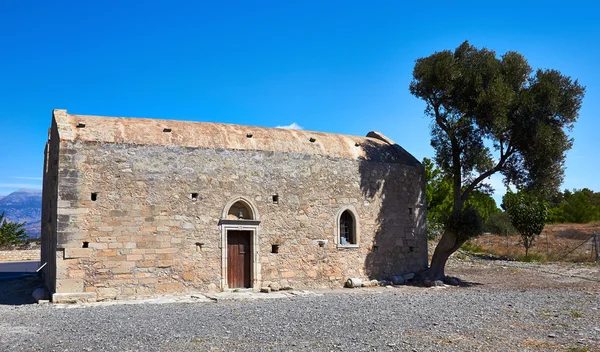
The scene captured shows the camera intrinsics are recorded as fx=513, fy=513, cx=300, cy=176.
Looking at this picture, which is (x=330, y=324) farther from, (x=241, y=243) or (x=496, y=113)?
(x=496, y=113)

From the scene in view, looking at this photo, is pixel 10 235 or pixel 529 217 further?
pixel 10 235

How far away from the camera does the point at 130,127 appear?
1420cm

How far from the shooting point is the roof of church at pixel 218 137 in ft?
44.6

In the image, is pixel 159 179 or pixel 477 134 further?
pixel 477 134

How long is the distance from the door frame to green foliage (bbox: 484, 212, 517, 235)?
28.1 m

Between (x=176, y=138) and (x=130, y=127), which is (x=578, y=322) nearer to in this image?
(x=176, y=138)

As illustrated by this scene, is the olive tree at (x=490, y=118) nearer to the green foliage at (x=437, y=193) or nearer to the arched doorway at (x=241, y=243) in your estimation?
the arched doorway at (x=241, y=243)

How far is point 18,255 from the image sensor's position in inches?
1099

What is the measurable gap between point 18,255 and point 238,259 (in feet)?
62.1

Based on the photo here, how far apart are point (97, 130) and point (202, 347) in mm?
8292

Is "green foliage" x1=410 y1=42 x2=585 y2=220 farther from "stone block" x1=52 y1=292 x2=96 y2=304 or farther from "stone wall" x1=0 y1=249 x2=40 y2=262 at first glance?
"stone wall" x1=0 y1=249 x2=40 y2=262

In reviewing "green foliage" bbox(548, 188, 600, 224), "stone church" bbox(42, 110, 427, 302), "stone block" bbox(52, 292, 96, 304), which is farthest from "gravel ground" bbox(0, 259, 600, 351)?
"green foliage" bbox(548, 188, 600, 224)

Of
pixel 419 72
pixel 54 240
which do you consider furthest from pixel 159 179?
pixel 419 72

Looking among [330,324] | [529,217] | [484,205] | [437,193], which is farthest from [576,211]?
[330,324]
